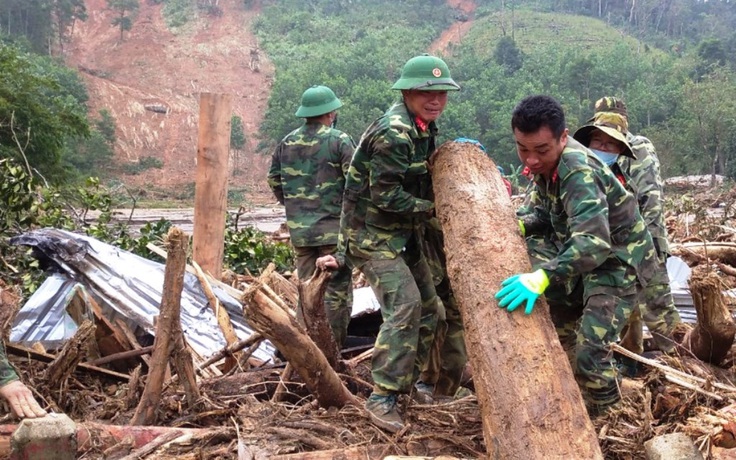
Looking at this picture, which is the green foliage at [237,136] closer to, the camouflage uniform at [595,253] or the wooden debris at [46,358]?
the wooden debris at [46,358]

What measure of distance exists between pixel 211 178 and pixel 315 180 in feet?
4.25

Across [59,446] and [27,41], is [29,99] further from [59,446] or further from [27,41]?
[27,41]

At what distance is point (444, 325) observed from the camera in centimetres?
436

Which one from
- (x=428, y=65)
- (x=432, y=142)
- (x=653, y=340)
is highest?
(x=428, y=65)

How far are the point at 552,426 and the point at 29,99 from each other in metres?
11.5

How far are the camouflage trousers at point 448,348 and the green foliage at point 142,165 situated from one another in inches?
1708

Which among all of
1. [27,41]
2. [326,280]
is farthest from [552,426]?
[27,41]

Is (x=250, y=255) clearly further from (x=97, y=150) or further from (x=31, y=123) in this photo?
(x=97, y=150)

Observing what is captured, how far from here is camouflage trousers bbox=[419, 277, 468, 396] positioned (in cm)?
433

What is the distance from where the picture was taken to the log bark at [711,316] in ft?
15.3

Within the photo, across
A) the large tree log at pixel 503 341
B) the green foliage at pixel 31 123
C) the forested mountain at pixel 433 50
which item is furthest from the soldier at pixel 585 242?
the forested mountain at pixel 433 50

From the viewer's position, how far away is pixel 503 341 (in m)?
2.84

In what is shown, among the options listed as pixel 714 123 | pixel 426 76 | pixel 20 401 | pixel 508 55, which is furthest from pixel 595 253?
pixel 508 55

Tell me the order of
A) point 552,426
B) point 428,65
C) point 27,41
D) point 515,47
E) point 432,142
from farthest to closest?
point 515,47 < point 27,41 < point 432,142 < point 428,65 < point 552,426
